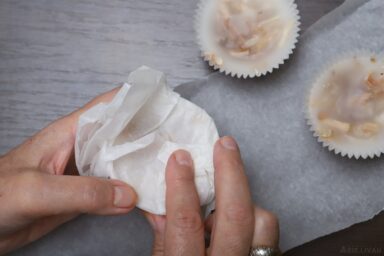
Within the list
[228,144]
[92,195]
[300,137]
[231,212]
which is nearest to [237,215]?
[231,212]

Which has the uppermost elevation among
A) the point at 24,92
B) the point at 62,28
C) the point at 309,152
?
the point at 62,28

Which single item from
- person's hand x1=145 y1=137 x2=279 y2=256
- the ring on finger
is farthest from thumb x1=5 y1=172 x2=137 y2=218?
the ring on finger

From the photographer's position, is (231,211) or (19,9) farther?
(19,9)

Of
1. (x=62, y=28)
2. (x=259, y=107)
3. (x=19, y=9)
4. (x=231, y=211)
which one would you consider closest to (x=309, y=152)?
(x=259, y=107)

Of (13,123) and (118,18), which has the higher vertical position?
(118,18)

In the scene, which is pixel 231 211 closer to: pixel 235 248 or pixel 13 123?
pixel 235 248

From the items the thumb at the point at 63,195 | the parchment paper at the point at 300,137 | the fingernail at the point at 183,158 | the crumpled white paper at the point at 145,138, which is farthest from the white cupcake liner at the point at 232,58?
the thumb at the point at 63,195

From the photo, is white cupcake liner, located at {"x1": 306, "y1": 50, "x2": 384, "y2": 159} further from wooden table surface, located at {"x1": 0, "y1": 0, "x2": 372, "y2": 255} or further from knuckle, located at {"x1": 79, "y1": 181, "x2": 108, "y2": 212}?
knuckle, located at {"x1": 79, "y1": 181, "x2": 108, "y2": 212}
